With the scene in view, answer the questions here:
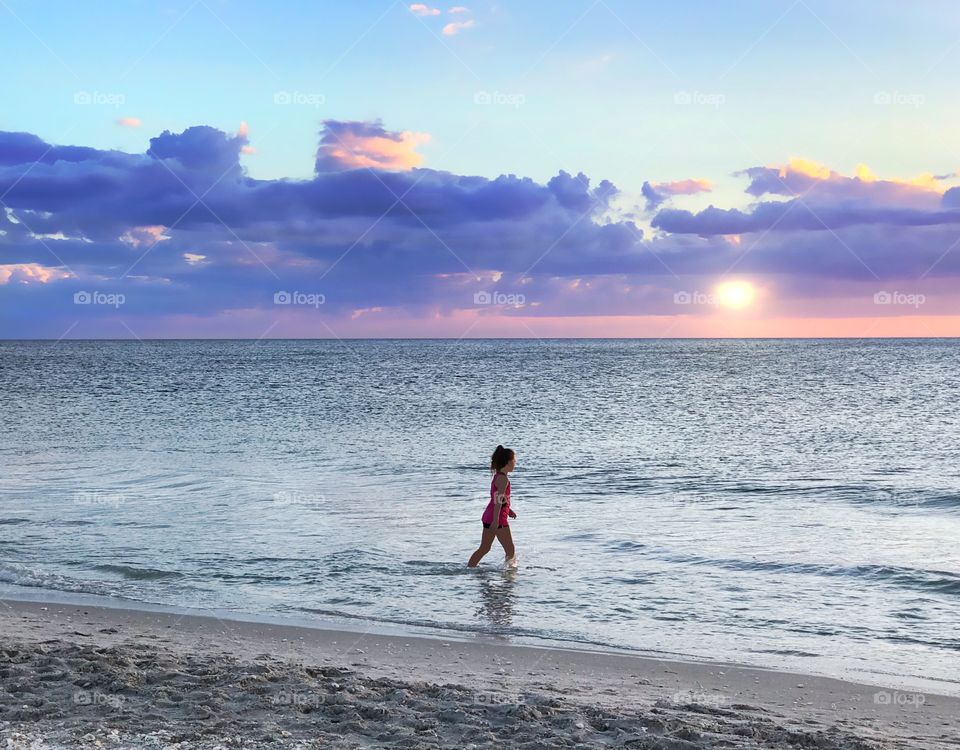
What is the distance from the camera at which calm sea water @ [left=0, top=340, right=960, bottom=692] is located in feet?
33.8

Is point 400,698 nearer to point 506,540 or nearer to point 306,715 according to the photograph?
point 306,715

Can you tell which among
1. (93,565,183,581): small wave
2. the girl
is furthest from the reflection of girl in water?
(93,565,183,581): small wave

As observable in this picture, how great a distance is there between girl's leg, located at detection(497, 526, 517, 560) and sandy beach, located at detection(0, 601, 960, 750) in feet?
10.9

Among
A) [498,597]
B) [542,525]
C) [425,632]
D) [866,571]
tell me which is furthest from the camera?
[542,525]

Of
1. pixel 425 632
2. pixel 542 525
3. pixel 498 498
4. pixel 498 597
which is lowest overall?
pixel 425 632

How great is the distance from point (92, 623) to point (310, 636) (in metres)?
2.47

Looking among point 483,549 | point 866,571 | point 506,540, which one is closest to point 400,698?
point 483,549

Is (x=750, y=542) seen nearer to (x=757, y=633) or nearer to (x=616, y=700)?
(x=757, y=633)

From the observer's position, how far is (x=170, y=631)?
9492 mm

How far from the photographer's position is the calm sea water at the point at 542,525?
1030 centimetres

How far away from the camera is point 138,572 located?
12484 millimetres

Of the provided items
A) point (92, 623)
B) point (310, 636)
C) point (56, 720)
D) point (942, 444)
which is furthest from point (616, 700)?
point (942, 444)

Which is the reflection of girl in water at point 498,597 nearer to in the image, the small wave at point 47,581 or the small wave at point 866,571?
the small wave at point 866,571

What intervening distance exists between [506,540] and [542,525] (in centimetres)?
359
